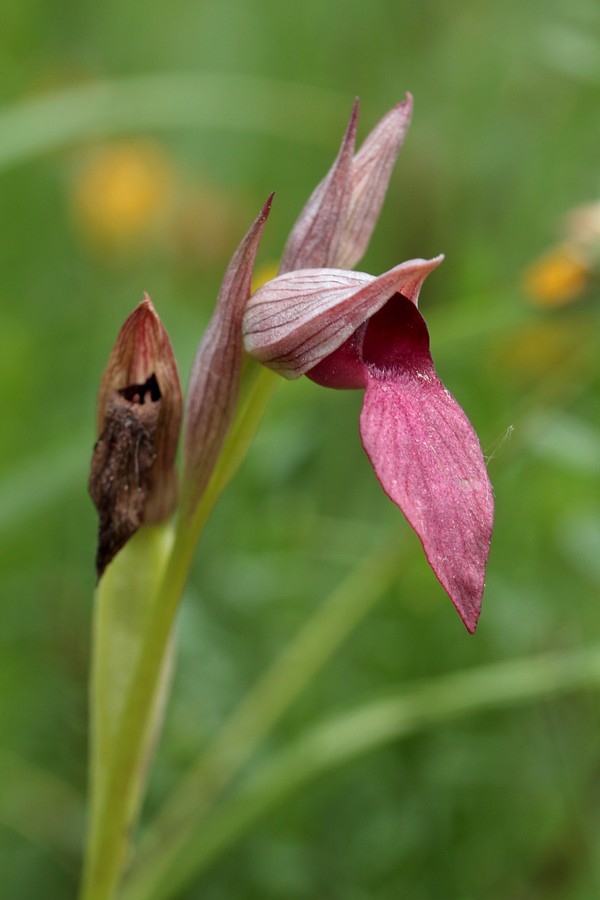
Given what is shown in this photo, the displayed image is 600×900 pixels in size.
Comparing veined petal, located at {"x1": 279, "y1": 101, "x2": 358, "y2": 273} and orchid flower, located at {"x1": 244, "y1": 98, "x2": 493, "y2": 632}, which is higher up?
veined petal, located at {"x1": 279, "y1": 101, "x2": 358, "y2": 273}

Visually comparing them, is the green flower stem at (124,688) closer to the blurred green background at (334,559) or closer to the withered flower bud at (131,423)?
the withered flower bud at (131,423)

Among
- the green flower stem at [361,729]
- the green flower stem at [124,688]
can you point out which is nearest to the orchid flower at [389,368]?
the green flower stem at [124,688]

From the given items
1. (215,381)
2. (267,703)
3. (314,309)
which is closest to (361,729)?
(267,703)

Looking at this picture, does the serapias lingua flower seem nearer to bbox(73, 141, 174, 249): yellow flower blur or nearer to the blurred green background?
the blurred green background

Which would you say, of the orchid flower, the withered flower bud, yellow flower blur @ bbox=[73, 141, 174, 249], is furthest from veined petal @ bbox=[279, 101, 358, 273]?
yellow flower blur @ bbox=[73, 141, 174, 249]

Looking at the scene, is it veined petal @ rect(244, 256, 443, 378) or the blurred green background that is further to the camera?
the blurred green background

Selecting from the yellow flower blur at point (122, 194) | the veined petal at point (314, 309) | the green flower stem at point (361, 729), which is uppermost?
the yellow flower blur at point (122, 194)

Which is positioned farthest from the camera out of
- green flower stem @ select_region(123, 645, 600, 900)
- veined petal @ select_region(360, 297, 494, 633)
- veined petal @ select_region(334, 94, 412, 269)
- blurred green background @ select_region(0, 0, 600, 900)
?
blurred green background @ select_region(0, 0, 600, 900)
